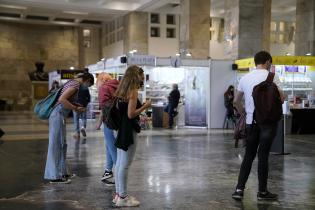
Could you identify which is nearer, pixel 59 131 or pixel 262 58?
pixel 262 58

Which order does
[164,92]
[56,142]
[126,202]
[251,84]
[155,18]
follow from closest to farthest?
[126,202] → [251,84] → [56,142] → [164,92] → [155,18]

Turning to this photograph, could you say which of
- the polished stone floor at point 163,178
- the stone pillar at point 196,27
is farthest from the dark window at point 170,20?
the polished stone floor at point 163,178

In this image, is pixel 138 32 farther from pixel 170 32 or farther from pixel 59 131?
pixel 59 131

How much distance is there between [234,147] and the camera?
10297 mm

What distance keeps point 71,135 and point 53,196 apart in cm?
745

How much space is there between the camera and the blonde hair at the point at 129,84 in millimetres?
4844

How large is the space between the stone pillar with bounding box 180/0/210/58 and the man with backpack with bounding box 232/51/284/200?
15.6m

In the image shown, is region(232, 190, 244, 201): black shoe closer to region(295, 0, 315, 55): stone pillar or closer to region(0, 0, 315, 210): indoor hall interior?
region(0, 0, 315, 210): indoor hall interior

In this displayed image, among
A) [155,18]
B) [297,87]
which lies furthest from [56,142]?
[155,18]

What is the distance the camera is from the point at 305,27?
19.3m

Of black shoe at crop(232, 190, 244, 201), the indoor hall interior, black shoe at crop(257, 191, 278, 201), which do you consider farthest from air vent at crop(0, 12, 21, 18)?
black shoe at crop(257, 191, 278, 201)

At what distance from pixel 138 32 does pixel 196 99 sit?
12.3m

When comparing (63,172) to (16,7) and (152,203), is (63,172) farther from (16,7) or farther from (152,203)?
(16,7)

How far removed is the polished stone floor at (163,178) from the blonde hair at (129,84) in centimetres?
128
